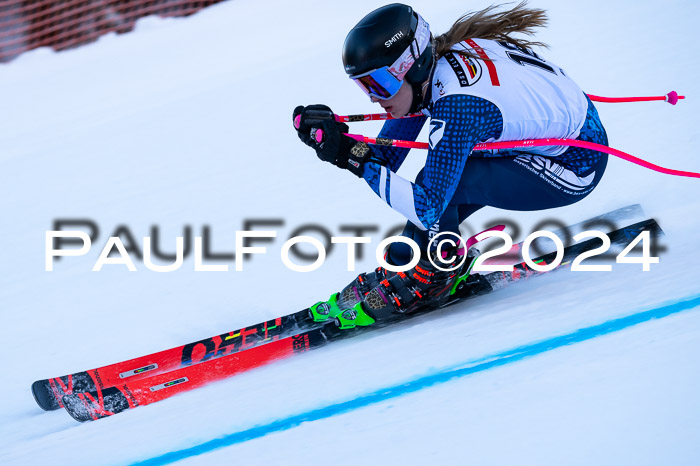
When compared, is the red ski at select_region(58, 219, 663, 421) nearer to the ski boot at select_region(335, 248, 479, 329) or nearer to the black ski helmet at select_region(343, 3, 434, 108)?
the ski boot at select_region(335, 248, 479, 329)

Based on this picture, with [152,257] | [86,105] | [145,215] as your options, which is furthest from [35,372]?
[86,105]

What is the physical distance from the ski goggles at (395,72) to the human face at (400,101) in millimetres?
26

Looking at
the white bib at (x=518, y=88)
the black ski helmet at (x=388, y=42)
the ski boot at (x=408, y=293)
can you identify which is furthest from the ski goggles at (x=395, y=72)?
the ski boot at (x=408, y=293)

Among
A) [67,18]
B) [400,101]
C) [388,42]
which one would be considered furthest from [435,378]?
[67,18]

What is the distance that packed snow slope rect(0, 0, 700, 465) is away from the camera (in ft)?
5.57

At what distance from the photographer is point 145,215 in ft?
11.2

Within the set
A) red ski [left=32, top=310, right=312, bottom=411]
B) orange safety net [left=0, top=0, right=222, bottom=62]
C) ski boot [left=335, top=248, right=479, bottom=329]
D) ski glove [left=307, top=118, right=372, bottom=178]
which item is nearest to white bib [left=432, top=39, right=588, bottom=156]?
ski glove [left=307, top=118, right=372, bottom=178]

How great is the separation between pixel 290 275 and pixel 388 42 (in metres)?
1.31

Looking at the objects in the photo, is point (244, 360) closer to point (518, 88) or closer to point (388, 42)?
point (388, 42)

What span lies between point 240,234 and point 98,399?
3.94 ft

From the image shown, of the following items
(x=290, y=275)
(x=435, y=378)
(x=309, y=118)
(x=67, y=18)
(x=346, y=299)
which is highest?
(x=67, y=18)

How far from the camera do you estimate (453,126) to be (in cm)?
195

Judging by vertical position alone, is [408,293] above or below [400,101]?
below

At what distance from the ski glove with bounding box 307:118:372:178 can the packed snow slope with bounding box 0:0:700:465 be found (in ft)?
2.11
